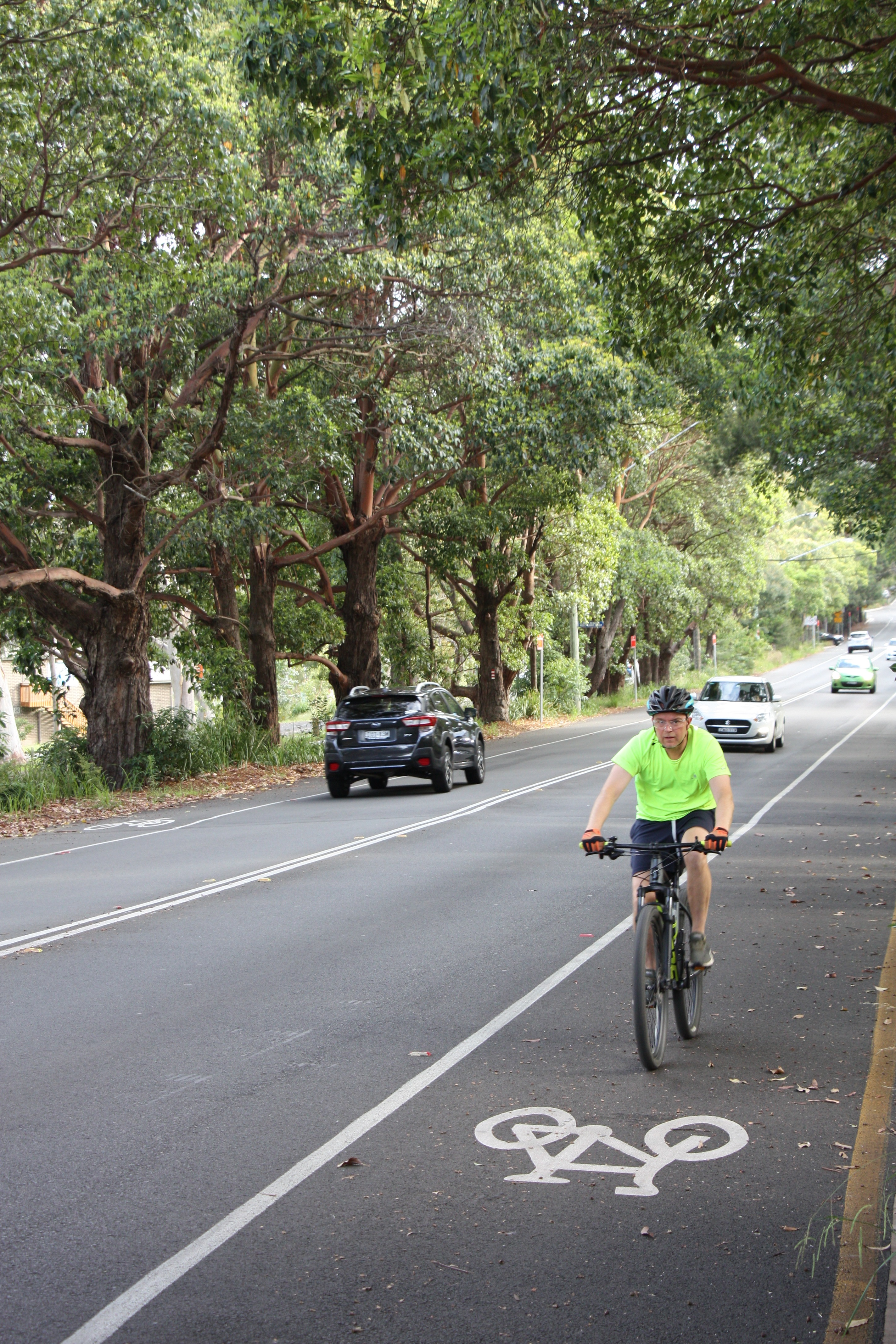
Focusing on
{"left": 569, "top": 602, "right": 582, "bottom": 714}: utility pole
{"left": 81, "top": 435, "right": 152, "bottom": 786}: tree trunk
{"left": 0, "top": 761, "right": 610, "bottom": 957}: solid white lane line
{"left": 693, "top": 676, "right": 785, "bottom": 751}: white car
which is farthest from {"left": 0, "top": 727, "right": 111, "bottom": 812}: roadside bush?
{"left": 569, "top": 602, "right": 582, "bottom": 714}: utility pole

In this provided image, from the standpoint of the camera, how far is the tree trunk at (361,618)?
29609 mm

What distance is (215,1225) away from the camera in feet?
14.8

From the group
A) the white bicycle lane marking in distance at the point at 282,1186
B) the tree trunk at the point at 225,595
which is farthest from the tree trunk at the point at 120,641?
the white bicycle lane marking in distance at the point at 282,1186

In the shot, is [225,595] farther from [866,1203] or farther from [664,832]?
[866,1203]

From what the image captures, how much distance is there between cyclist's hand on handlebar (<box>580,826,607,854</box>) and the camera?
250 inches

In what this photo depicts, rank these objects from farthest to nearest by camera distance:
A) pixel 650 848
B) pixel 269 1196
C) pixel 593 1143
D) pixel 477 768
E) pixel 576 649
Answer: pixel 576 649, pixel 477 768, pixel 650 848, pixel 593 1143, pixel 269 1196

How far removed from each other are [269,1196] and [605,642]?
4937 cm

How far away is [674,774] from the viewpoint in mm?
6855

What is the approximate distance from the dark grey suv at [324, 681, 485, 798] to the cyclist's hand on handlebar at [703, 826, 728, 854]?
13466mm

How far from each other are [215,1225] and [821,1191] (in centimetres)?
215

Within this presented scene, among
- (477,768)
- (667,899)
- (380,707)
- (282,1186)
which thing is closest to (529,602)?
(477,768)

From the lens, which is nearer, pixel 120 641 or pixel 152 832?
pixel 152 832

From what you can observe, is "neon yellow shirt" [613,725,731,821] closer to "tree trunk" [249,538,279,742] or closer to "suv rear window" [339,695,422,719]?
"suv rear window" [339,695,422,719]

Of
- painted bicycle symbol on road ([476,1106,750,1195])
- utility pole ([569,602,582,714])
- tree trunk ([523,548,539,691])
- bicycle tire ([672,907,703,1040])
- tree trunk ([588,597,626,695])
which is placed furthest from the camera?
tree trunk ([588,597,626,695])
